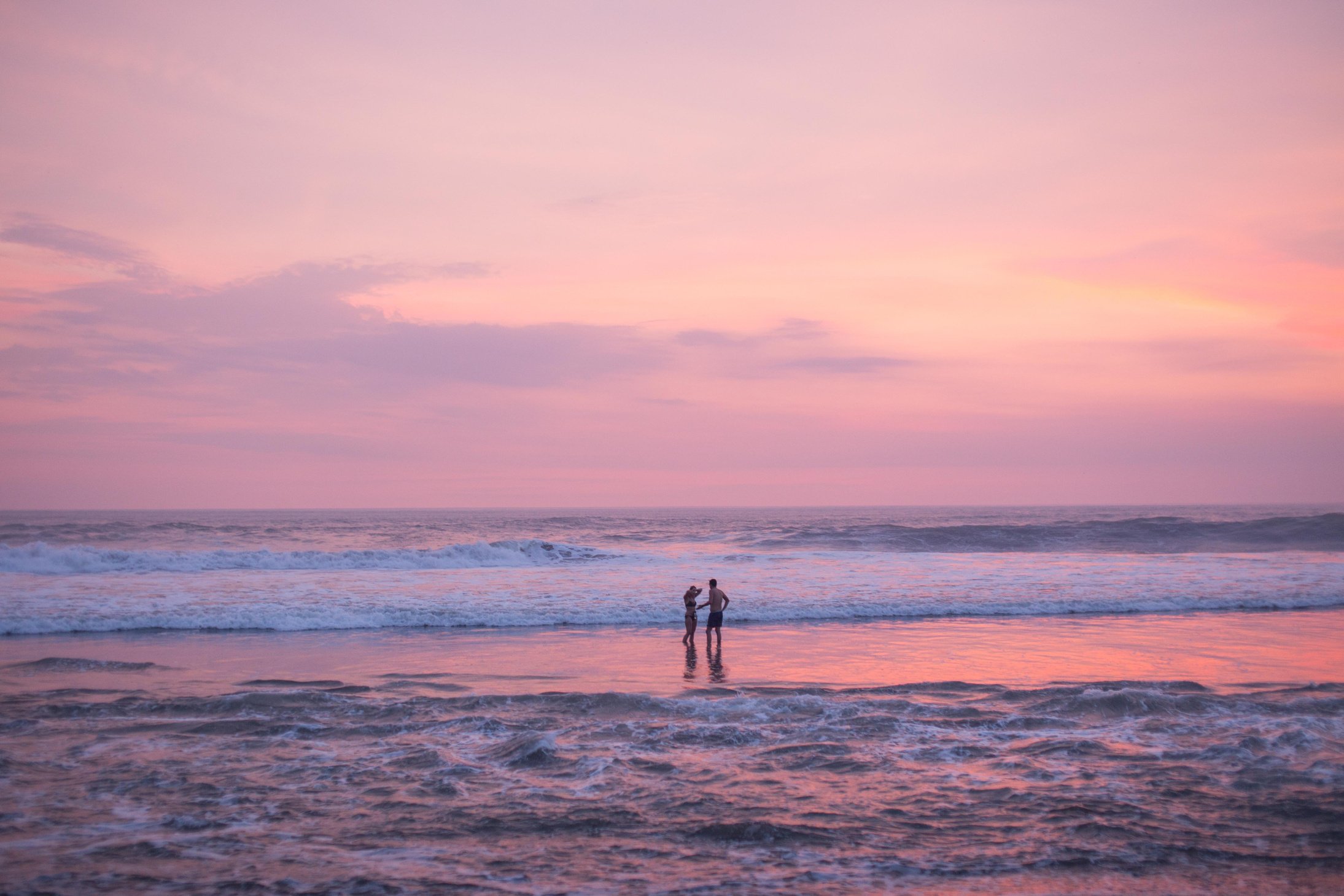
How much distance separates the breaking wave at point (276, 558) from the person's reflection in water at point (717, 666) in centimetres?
2192

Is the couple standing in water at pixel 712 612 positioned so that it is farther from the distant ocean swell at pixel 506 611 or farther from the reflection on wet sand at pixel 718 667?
the distant ocean swell at pixel 506 611

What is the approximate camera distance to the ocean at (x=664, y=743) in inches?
278

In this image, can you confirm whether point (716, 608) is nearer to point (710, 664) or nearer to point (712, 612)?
point (712, 612)

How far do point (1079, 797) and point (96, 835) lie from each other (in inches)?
372

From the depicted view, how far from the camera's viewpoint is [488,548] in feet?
138

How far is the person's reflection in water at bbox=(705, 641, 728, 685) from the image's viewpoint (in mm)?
14672

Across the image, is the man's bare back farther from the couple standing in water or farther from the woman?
the woman

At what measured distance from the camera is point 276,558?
125ft

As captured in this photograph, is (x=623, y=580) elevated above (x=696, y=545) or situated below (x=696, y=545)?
above

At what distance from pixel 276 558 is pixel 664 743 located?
32.9 m

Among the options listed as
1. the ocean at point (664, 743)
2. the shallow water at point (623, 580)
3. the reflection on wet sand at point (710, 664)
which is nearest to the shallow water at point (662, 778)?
the ocean at point (664, 743)

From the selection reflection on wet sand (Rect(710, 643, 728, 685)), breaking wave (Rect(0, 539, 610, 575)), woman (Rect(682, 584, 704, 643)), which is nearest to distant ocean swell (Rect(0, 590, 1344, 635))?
woman (Rect(682, 584, 704, 643))

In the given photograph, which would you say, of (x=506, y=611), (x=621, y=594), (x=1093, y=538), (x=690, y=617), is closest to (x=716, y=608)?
(x=690, y=617)

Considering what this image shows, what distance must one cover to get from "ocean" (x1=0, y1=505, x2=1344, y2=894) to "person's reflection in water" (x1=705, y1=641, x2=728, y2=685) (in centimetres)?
13
